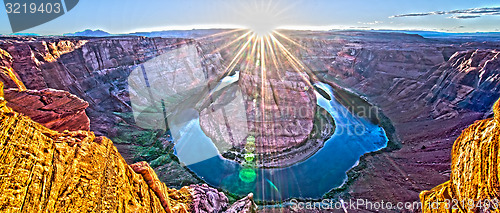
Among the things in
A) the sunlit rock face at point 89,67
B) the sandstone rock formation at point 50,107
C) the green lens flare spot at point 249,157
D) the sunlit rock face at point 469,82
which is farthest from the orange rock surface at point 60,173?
the sunlit rock face at point 469,82

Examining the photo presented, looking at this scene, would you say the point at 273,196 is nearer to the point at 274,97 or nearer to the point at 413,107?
the point at 274,97

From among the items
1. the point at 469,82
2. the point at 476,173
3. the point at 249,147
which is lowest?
the point at 249,147

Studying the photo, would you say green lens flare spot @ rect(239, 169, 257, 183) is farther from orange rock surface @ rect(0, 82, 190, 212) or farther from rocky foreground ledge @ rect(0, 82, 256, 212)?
orange rock surface @ rect(0, 82, 190, 212)

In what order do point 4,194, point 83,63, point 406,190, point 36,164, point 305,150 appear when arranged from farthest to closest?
point 83,63 < point 305,150 < point 406,190 < point 36,164 < point 4,194

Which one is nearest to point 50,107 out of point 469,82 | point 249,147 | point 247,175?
point 247,175

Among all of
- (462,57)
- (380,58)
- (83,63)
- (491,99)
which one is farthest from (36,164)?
(380,58)

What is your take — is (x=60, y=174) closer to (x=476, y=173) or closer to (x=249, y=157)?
(x=476, y=173)

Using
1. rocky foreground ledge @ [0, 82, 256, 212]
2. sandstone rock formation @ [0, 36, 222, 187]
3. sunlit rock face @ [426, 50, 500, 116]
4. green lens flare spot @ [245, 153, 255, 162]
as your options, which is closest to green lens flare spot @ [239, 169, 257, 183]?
green lens flare spot @ [245, 153, 255, 162]
